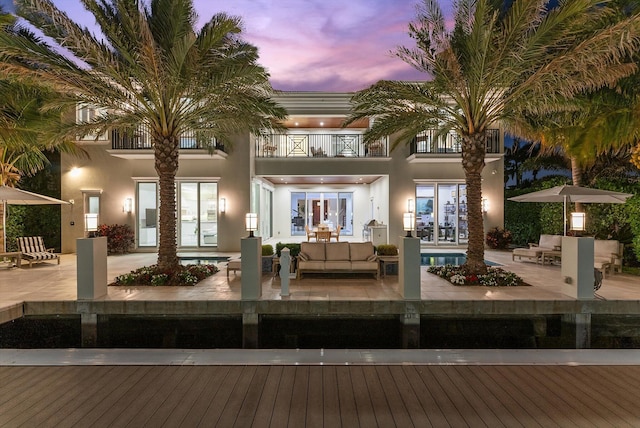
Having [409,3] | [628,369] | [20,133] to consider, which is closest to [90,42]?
[20,133]

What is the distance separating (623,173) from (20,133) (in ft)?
70.4

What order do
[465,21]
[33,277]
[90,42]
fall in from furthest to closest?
[33,277] < [465,21] < [90,42]

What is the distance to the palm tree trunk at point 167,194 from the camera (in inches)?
346

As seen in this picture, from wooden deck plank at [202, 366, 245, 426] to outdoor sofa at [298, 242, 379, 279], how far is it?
14.7 ft

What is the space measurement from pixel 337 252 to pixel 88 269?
5.29 metres

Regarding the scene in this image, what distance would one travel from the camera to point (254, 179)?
51.3 ft

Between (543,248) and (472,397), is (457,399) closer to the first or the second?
(472,397)

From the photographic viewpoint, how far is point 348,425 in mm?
3287

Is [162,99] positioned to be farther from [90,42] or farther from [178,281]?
[178,281]

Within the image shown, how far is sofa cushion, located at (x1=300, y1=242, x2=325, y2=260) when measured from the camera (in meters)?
9.09

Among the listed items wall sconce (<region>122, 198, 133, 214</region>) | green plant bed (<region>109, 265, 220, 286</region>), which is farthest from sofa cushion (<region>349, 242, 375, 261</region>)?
wall sconce (<region>122, 198, 133, 214</region>)

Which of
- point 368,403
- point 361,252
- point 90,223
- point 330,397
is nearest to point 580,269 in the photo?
point 361,252

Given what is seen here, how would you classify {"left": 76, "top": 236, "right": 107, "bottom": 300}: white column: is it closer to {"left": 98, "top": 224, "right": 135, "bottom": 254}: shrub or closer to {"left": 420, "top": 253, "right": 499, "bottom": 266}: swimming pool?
{"left": 98, "top": 224, "right": 135, "bottom": 254}: shrub

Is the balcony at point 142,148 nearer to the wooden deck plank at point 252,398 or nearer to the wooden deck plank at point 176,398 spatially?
the wooden deck plank at point 176,398
